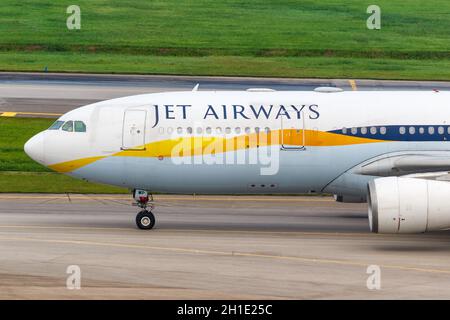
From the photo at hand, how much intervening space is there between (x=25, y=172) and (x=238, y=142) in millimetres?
14075

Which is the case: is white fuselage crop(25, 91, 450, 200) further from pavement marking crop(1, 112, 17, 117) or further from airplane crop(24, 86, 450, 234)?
pavement marking crop(1, 112, 17, 117)

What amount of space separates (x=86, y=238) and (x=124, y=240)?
1182 mm

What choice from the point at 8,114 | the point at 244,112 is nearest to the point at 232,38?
the point at 8,114

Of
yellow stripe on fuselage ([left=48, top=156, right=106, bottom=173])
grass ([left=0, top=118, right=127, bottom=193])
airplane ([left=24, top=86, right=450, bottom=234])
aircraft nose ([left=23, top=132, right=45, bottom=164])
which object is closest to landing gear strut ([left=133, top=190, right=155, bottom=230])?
airplane ([left=24, top=86, right=450, bottom=234])

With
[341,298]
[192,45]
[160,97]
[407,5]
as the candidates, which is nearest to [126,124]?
[160,97]

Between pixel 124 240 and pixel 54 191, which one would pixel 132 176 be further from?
pixel 54 191

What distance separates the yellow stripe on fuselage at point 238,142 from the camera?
108 feet

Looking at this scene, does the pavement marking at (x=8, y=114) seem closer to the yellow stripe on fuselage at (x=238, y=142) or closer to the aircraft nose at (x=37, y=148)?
the aircraft nose at (x=37, y=148)

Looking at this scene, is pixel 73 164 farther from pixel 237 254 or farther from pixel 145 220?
pixel 237 254

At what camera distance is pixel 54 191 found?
41.2 meters

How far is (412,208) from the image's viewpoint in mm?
29969

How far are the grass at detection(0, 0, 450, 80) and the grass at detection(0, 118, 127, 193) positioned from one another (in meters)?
14.1

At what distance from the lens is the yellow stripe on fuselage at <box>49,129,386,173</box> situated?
108 feet

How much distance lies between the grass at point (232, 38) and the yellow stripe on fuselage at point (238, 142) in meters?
30.4
